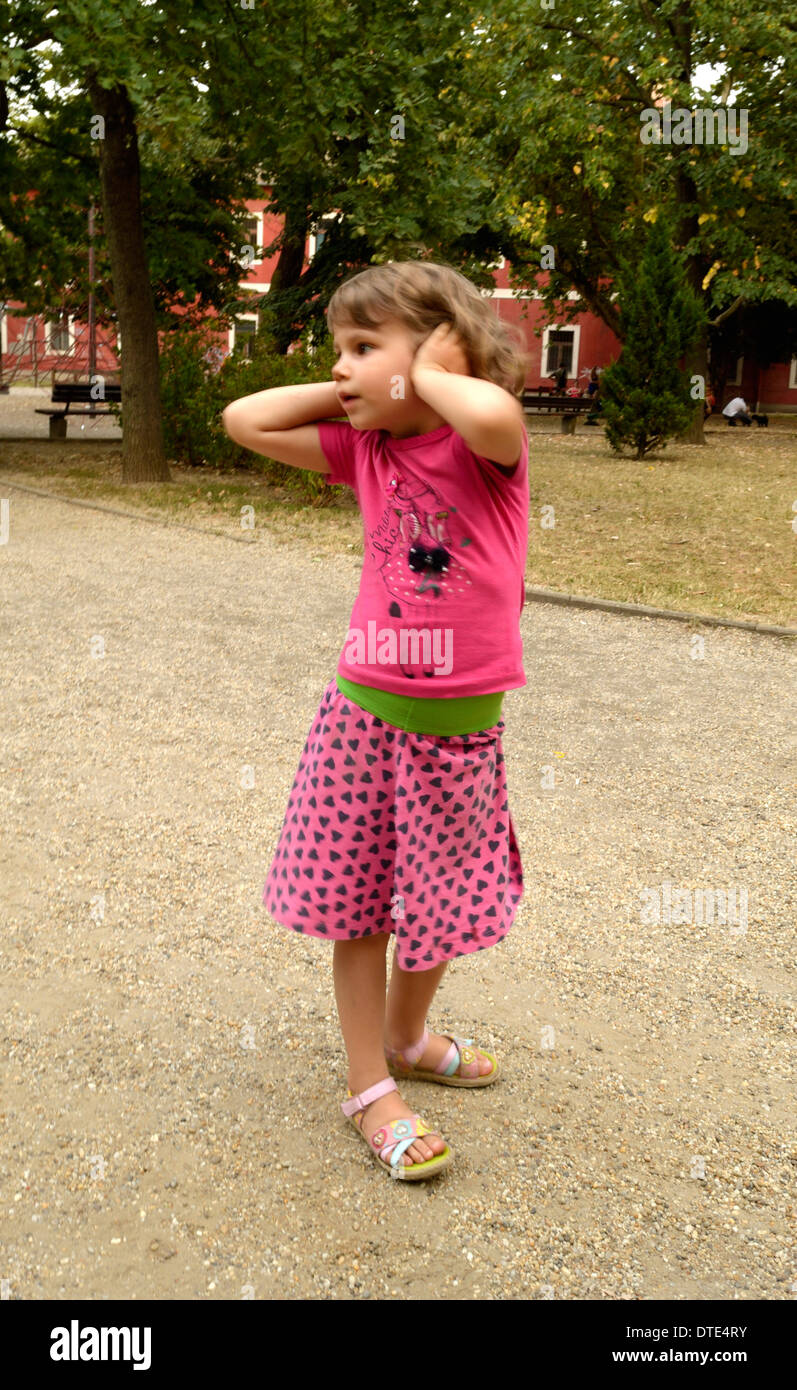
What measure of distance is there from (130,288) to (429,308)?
40.1ft

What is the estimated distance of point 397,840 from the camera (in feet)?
7.38

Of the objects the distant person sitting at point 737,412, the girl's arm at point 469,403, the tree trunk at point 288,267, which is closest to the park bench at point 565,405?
the distant person sitting at point 737,412

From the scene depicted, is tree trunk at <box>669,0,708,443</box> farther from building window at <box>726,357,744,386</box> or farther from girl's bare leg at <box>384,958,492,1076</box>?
building window at <box>726,357,744,386</box>

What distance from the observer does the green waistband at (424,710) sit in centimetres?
219

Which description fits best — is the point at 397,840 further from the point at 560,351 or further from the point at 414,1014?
the point at 560,351

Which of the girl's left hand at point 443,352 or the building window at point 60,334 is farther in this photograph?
the building window at point 60,334

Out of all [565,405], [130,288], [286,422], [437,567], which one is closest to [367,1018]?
[437,567]

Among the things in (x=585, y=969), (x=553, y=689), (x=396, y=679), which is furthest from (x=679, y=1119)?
(x=553, y=689)

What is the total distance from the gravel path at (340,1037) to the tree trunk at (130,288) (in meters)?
8.41

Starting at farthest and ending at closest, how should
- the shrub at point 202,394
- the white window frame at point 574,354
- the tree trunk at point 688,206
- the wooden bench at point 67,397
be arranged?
the white window frame at point 574,354 < the tree trunk at point 688,206 < the wooden bench at point 67,397 < the shrub at point 202,394

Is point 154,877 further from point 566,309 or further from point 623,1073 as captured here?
point 566,309

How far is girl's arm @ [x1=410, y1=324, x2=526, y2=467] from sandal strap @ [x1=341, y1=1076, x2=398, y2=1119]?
1.20 meters

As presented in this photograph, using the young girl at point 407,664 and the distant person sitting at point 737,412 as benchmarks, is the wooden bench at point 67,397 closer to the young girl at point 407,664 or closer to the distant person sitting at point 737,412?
the distant person sitting at point 737,412

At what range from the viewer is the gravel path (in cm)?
214
